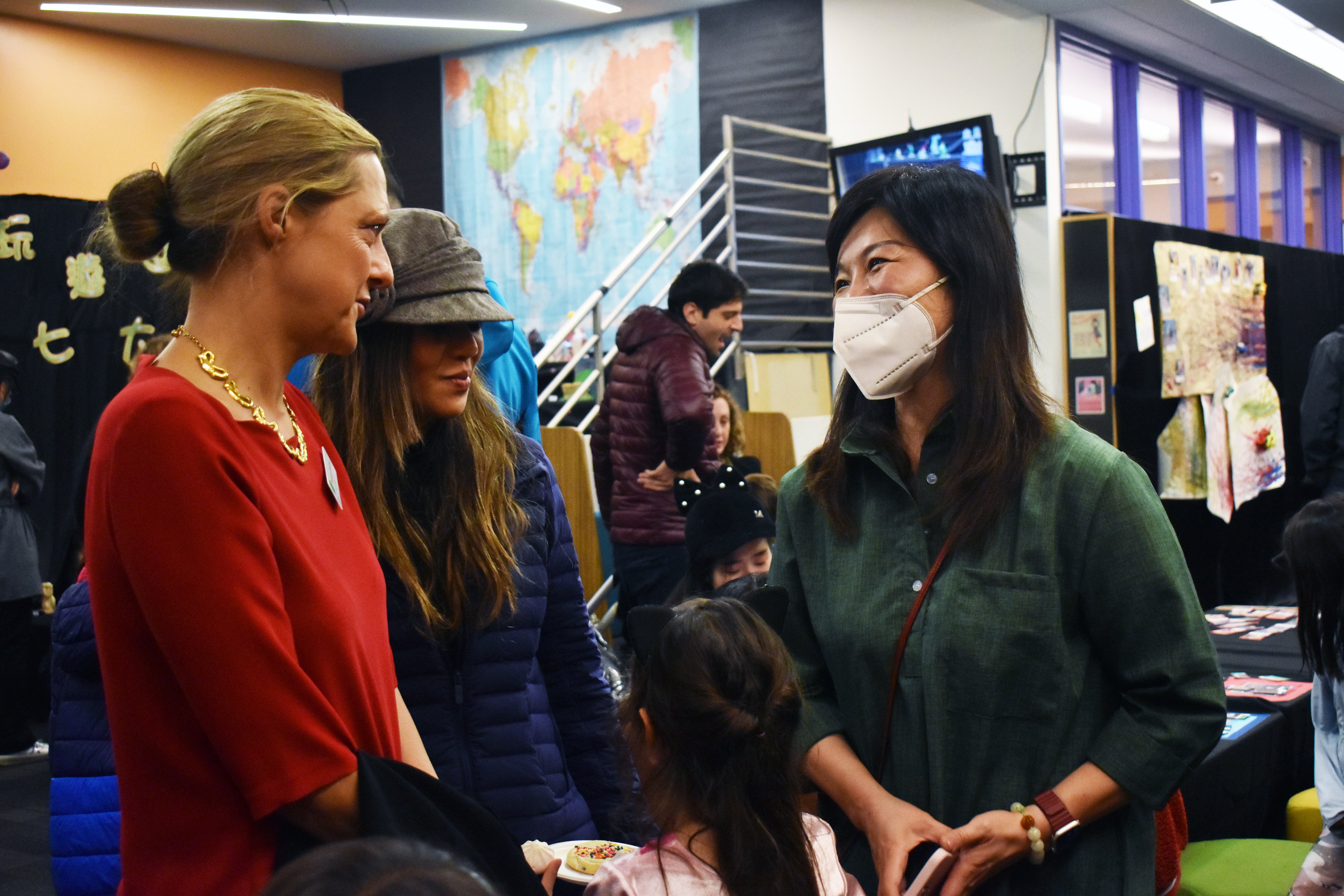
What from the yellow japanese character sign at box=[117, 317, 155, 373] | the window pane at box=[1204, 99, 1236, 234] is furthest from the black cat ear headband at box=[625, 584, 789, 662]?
the window pane at box=[1204, 99, 1236, 234]

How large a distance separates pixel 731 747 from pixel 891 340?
1.83 ft

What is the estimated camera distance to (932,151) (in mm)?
6500

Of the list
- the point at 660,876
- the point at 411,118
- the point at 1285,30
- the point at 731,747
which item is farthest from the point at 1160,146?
the point at 660,876

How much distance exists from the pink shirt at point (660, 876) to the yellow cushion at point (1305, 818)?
8.86 feet

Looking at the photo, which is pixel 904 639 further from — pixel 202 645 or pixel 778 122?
pixel 778 122

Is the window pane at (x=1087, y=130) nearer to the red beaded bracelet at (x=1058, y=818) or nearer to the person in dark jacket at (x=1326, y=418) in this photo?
the person in dark jacket at (x=1326, y=418)

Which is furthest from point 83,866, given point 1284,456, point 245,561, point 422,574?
point 1284,456

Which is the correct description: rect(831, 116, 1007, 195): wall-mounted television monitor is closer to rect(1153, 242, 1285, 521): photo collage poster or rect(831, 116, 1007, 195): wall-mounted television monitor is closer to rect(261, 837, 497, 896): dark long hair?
rect(1153, 242, 1285, 521): photo collage poster

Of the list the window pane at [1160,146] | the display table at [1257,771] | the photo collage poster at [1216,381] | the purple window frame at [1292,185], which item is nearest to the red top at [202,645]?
the display table at [1257,771]

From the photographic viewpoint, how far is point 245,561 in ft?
3.37

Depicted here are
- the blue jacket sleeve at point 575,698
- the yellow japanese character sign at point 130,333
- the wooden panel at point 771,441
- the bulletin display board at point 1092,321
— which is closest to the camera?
the blue jacket sleeve at point 575,698

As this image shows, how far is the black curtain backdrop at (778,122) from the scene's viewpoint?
7.77m

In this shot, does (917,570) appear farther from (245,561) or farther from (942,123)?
(942,123)

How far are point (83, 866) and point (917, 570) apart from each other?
1.36 meters
